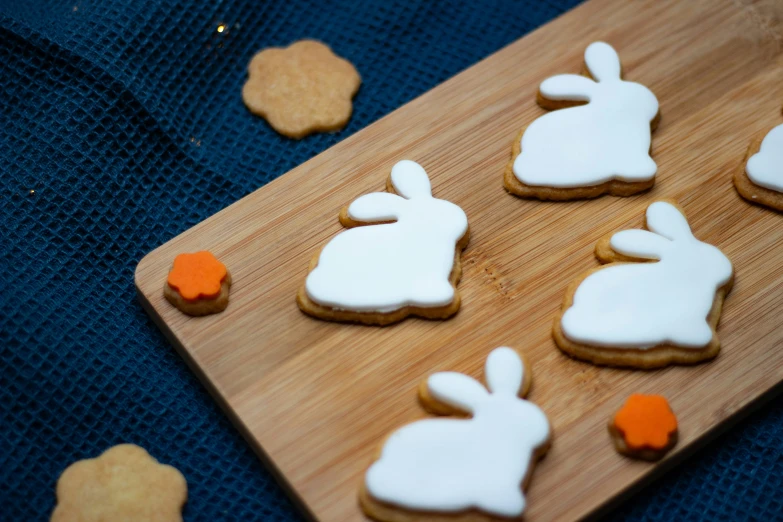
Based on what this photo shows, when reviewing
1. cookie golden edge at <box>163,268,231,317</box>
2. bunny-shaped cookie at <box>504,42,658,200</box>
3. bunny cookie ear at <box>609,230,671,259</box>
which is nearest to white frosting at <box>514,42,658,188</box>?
bunny-shaped cookie at <box>504,42,658,200</box>

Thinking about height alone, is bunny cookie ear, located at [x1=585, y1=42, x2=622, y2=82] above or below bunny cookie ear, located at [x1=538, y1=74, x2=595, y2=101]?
above

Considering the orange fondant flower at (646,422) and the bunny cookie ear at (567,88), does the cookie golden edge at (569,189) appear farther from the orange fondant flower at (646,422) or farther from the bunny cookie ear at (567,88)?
the orange fondant flower at (646,422)

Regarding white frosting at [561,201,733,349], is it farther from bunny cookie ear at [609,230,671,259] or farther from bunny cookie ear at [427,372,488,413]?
bunny cookie ear at [427,372,488,413]

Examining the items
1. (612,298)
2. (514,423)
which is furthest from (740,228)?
(514,423)

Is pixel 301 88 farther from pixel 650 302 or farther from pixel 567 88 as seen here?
pixel 650 302

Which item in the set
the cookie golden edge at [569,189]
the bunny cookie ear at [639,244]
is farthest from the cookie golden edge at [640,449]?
the cookie golden edge at [569,189]

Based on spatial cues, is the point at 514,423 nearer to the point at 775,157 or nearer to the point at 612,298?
the point at 612,298

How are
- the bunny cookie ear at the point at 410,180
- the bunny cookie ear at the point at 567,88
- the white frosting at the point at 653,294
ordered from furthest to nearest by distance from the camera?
the bunny cookie ear at the point at 567,88 → the bunny cookie ear at the point at 410,180 → the white frosting at the point at 653,294
